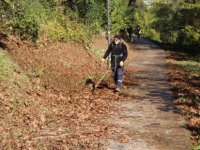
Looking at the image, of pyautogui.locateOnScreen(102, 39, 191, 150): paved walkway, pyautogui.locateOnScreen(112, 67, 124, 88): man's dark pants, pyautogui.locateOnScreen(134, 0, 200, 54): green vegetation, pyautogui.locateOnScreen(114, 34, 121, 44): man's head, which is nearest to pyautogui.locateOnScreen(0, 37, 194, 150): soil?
pyautogui.locateOnScreen(102, 39, 191, 150): paved walkway

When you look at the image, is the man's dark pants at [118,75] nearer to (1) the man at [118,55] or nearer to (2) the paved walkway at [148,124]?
(1) the man at [118,55]

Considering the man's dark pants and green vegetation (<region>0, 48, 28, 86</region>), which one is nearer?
green vegetation (<region>0, 48, 28, 86</region>)

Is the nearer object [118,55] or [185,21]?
[118,55]

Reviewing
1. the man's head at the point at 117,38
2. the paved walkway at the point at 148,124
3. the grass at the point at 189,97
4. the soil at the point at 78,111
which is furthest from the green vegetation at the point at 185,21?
the man's head at the point at 117,38

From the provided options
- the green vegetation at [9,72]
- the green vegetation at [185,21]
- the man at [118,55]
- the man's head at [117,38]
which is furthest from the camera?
the green vegetation at [185,21]

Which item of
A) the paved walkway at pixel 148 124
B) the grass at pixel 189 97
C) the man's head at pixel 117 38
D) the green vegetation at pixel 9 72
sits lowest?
the grass at pixel 189 97

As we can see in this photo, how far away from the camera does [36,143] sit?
870 centimetres

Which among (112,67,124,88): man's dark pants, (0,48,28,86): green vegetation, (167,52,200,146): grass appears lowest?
(167,52,200,146): grass

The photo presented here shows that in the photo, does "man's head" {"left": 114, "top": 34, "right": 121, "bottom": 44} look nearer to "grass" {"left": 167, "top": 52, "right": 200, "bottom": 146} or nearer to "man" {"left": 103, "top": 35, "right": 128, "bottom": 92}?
"man" {"left": 103, "top": 35, "right": 128, "bottom": 92}

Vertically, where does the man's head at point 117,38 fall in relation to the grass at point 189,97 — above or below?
above

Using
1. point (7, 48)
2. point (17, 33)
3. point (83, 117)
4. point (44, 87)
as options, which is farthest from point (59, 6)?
point (83, 117)

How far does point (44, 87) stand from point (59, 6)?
8939 millimetres

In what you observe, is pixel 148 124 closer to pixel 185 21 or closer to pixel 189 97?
pixel 189 97

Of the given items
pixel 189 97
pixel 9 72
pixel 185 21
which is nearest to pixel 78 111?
pixel 9 72
